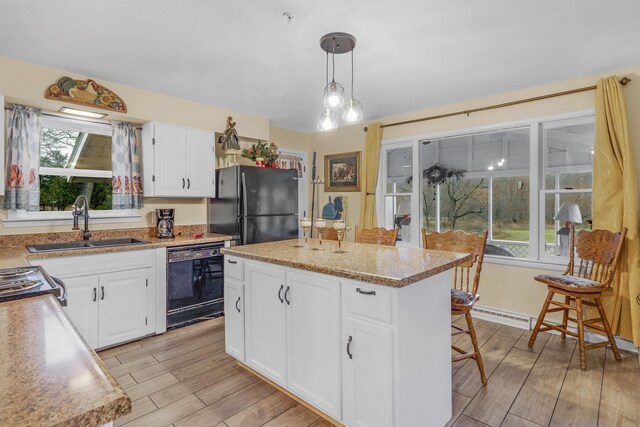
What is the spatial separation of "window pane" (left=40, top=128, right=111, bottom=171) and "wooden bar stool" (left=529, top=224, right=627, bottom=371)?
4290mm

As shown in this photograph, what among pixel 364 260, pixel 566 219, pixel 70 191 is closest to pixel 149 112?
pixel 70 191

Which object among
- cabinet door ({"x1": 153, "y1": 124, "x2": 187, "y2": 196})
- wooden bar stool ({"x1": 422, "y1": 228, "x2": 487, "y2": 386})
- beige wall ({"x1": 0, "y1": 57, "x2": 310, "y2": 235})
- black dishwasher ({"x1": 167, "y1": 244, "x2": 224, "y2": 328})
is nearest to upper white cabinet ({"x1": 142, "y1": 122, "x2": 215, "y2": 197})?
cabinet door ({"x1": 153, "y1": 124, "x2": 187, "y2": 196})

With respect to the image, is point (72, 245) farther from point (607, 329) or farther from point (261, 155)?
point (607, 329)

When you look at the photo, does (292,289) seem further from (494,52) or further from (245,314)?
(494,52)

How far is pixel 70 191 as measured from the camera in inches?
129

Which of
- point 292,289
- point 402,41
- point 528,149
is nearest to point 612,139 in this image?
point 528,149

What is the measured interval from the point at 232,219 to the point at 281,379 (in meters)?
2.03

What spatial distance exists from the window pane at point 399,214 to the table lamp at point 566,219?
160cm

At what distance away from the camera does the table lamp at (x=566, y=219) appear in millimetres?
3084

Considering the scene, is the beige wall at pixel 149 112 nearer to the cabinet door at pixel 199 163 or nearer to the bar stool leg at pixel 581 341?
the cabinet door at pixel 199 163

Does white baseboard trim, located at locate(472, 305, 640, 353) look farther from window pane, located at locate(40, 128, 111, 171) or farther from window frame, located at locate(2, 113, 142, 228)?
window pane, located at locate(40, 128, 111, 171)

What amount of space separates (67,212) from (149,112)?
1.23m

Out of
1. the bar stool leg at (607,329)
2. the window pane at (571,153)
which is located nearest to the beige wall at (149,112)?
the window pane at (571,153)

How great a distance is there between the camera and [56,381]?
2.32 ft
